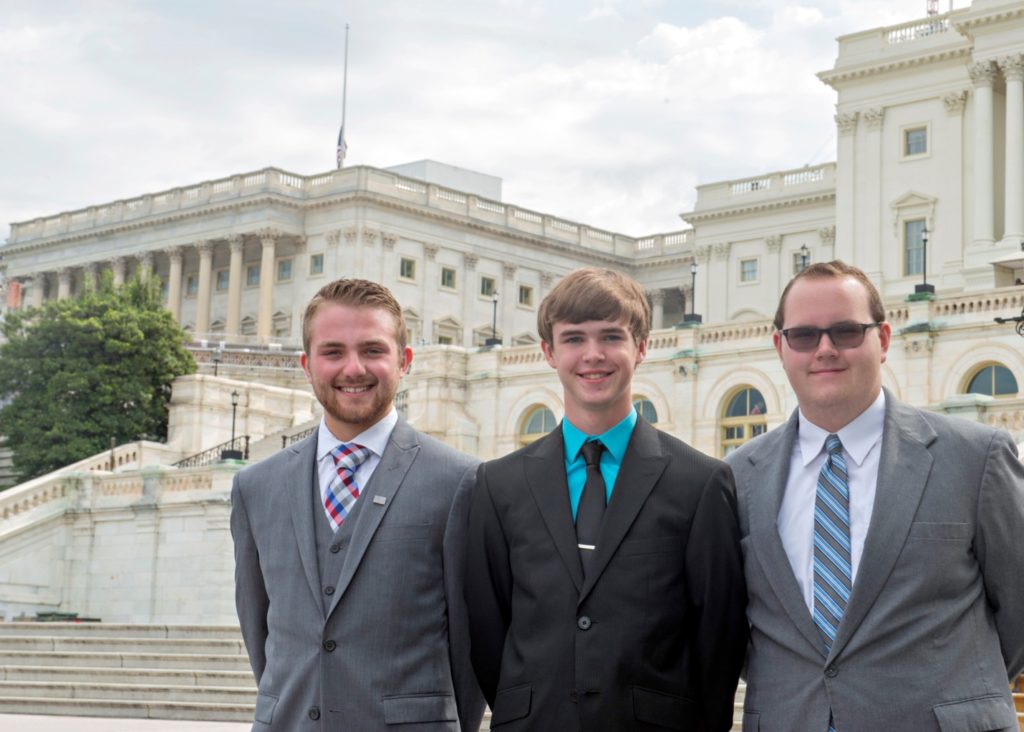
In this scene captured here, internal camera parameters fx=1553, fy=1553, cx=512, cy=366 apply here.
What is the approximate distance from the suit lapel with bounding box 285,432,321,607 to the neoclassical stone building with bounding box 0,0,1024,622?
1110 inches

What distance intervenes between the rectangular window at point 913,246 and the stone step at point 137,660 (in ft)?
166

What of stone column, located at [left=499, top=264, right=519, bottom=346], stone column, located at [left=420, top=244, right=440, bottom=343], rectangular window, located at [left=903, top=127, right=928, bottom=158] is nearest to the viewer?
rectangular window, located at [left=903, top=127, right=928, bottom=158]

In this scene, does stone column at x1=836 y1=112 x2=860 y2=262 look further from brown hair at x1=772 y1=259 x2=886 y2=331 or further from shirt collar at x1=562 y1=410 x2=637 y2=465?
shirt collar at x1=562 y1=410 x2=637 y2=465

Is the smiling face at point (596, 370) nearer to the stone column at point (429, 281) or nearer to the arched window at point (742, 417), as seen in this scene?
the arched window at point (742, 417)

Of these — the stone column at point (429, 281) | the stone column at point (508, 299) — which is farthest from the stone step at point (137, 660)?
→ the stone column at point (508, 299)

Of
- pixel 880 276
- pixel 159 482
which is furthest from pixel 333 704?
pixel 880 276

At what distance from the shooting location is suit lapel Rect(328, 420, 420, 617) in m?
6.56

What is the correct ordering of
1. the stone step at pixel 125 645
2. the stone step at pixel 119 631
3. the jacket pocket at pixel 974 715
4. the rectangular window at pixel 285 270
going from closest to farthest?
1. the jacket pocket at pixel 974 715
2. the stone step at pixel 125 645
3. the stone step at pixel 119 631
4. the rectangular window at pixel 285 270

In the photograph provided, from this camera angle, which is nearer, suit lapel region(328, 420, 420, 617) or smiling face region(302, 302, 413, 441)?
suit lapel region(328, 420, 420, 617)

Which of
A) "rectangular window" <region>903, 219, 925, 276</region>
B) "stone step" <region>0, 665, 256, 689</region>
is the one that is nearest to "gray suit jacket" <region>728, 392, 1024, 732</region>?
"stone step" <region>0, 665, 256, 689</region>

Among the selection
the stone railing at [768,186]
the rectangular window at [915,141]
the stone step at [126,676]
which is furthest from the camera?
the stone railing at [768,186]

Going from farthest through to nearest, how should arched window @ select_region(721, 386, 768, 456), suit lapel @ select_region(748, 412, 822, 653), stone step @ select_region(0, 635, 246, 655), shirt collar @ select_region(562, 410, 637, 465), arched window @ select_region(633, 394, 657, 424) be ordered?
1. arched window @ select_region(633, 394, 657, 424)
2. arched window @ select_region(721, 386, 768, 456)
3. stone step @ select_region(0, 635, 246, 655)
4. shirt collar @ select_region(562, 410, 637, 465)
5. suit lapel @ select_region(748, 412, 822, 653)

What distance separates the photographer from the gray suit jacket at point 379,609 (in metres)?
6.48

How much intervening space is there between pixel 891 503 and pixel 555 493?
53.2 inches
